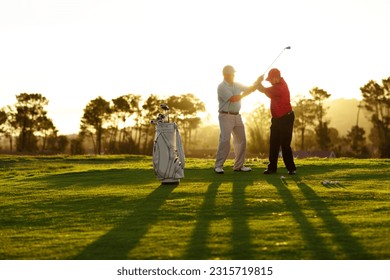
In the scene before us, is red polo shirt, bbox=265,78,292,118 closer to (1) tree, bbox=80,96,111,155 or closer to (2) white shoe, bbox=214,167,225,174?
(2) white shoe, bbox=214,167,225,174

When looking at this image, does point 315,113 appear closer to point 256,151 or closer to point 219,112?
point 256,151

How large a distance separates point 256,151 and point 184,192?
1107 inches

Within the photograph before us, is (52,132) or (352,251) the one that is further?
(52,132)

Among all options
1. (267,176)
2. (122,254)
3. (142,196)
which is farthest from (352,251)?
(267,176)

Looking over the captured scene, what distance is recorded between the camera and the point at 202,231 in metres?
6.95

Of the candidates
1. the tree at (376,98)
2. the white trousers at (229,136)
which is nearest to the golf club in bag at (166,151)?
the white trousers at (229,136)

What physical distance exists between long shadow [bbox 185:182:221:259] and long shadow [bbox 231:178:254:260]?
12.1 inches

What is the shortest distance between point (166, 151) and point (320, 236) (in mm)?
6007

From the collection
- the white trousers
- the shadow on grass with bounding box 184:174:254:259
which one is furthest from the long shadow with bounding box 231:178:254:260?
the white trousers

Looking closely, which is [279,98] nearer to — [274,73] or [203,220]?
[274,73]

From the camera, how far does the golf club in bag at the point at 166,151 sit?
12039 millimetres

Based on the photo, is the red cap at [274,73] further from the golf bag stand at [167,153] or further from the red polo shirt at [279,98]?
the golf bag stand at [167,153]

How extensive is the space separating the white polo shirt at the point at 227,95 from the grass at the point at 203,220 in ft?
6.97
